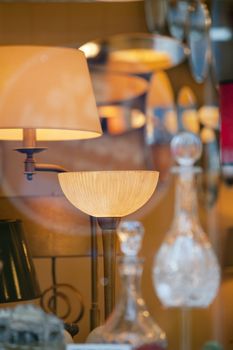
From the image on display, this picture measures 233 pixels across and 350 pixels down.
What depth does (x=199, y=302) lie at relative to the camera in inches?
44.0

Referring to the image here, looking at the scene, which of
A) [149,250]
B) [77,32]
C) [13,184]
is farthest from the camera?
[13,184]

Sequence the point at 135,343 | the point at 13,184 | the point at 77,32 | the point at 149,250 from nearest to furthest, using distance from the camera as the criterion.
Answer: the point at 135,343 < the point at 149,250 < the point at 77,32 < the point at 13,184

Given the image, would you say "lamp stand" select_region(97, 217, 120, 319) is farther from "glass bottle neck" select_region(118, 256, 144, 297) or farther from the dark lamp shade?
"glass bottle neck" select_region(118, 256, 144, 297)

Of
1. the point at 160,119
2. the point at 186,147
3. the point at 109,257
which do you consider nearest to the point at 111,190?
the point at 109,257

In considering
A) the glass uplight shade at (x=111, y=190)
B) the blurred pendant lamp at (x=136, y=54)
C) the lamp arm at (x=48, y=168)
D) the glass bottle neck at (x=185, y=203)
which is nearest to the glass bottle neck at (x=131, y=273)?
the glass bottle neck at (x=185, y=203)

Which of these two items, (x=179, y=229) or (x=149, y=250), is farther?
(x=149, y=250)

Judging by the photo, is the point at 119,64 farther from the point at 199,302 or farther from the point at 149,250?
the point at 199,302

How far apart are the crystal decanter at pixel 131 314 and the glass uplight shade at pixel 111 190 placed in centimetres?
29

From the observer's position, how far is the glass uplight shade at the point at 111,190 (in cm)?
136

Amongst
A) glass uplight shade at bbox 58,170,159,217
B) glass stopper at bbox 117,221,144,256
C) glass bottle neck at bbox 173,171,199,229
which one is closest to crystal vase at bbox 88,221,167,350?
glass stopper at bbox 117,221,144,256

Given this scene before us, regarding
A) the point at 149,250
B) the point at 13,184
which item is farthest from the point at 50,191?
the point at 149,250

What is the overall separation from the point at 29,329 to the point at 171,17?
85cm

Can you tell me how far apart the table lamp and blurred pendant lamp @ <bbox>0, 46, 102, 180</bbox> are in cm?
12

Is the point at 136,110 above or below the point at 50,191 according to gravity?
above
